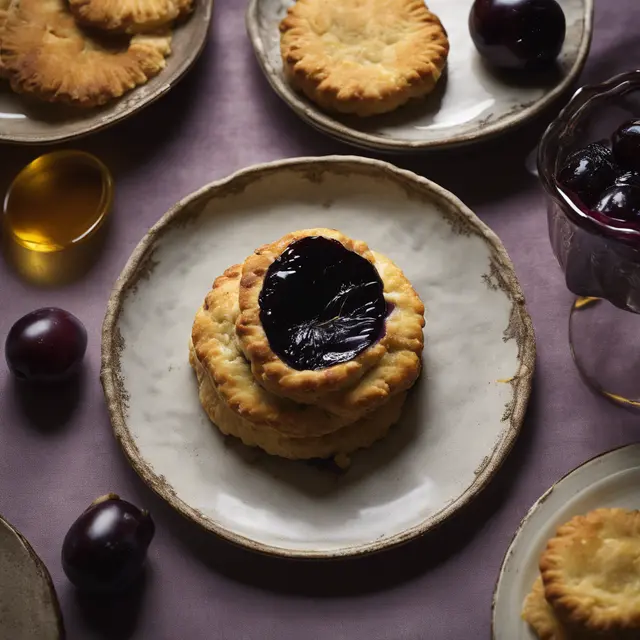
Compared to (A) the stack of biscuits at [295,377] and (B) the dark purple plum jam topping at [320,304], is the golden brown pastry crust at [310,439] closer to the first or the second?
(A) the stack of biscuits at [295,377]

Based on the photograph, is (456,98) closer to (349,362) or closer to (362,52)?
(362,52)

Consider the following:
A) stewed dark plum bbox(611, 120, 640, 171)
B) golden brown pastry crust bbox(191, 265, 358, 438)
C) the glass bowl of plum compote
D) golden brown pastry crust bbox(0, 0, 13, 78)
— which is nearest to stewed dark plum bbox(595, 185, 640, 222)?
the glass bowl of plum compote

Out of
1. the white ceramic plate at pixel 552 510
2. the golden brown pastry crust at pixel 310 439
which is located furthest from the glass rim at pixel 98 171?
the white ceramic plate at pixel 552 510

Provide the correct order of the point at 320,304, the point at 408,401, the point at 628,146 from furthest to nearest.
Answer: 1. the point at 408,401
2. the point at 320,304
3. the point at 628,146

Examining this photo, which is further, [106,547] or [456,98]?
[456,98]

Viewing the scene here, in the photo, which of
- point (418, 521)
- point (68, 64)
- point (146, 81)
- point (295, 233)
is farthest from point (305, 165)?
point (418, 521)

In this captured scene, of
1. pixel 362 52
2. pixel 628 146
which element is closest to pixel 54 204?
pixel 362 52
